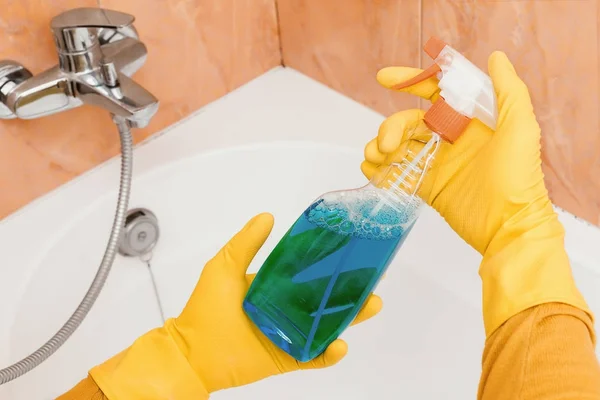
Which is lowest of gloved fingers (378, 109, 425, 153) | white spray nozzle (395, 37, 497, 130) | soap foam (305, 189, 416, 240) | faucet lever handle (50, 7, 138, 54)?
soap foam (305, 189, 416, 240)

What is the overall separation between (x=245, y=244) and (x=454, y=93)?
0.24 m

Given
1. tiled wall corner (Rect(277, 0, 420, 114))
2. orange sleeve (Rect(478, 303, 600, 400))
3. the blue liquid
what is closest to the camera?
orange sleeve (Rect(478, 303, 600, 400))

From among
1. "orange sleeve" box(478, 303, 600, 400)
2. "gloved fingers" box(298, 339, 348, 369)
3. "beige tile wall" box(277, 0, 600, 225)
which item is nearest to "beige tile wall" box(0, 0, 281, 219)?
"beige tile wall" box(277, 0, 600, 225)

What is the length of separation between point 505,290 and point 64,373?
1.94 ft

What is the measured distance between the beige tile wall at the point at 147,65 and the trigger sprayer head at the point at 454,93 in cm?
40

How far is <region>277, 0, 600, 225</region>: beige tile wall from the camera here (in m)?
0.68

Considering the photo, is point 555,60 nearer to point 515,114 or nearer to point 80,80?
point 515,114

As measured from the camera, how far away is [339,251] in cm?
57

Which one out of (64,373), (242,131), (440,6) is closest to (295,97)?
(242,131)

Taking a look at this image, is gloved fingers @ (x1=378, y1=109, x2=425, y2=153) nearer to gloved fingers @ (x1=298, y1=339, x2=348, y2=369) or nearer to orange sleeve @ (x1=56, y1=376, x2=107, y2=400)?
gloved fingers @ (x1=298, y1=339, x2=348, y2=369)

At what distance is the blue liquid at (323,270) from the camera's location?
0.57 meters

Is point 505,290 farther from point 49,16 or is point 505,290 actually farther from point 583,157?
point 49,16

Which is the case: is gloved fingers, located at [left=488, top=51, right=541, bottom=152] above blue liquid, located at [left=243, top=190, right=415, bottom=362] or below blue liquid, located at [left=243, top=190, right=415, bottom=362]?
above

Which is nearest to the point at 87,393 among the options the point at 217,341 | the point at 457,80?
the point at 217,341
